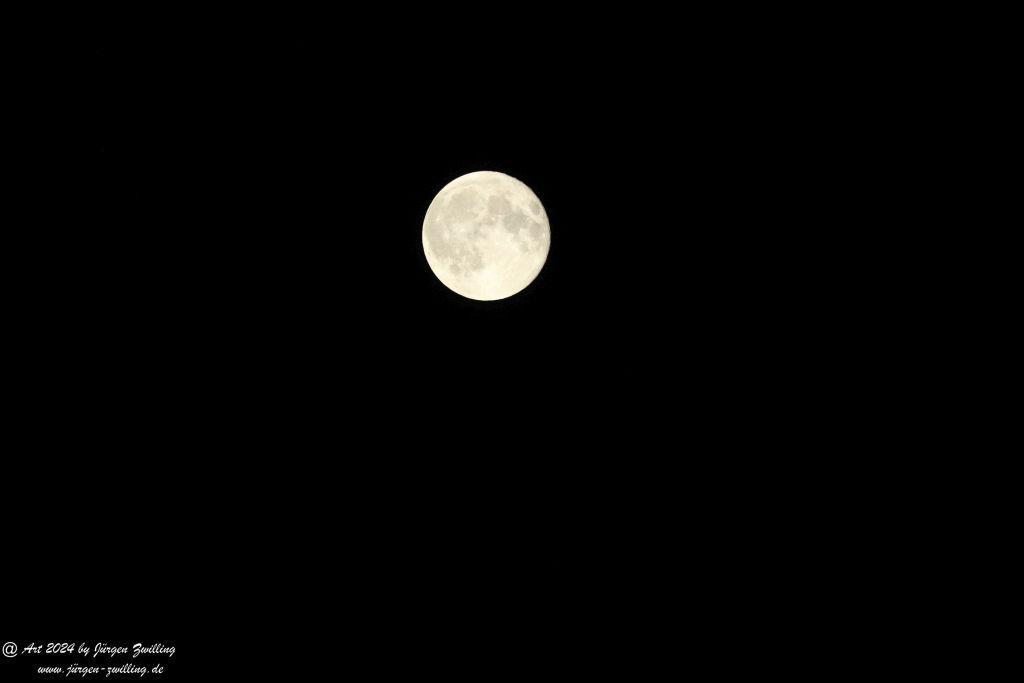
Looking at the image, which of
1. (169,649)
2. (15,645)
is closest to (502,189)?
(169,649)

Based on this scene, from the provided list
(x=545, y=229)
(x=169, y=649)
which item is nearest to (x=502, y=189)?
(x=545, y=229)

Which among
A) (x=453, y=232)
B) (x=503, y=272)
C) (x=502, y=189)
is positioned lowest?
(x=503, y=272)

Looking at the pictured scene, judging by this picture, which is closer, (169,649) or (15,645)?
A: (15,645)

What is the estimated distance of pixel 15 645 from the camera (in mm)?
2770

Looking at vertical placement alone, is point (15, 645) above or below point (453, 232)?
below

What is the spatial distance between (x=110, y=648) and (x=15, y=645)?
0.48m

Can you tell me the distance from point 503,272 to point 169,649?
3508 mm

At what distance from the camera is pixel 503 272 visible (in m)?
2.71

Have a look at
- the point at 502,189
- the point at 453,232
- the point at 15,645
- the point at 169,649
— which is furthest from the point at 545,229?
the point at 15,645

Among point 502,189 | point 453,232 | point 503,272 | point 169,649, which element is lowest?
point 169,649

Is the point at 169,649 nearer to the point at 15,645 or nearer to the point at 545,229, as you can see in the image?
the point at 15,645

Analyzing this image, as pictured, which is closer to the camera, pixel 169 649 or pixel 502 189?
pixel 502 189

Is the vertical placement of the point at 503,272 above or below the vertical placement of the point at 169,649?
above

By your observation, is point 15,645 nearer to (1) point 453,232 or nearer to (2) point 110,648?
(2) point 110,648
